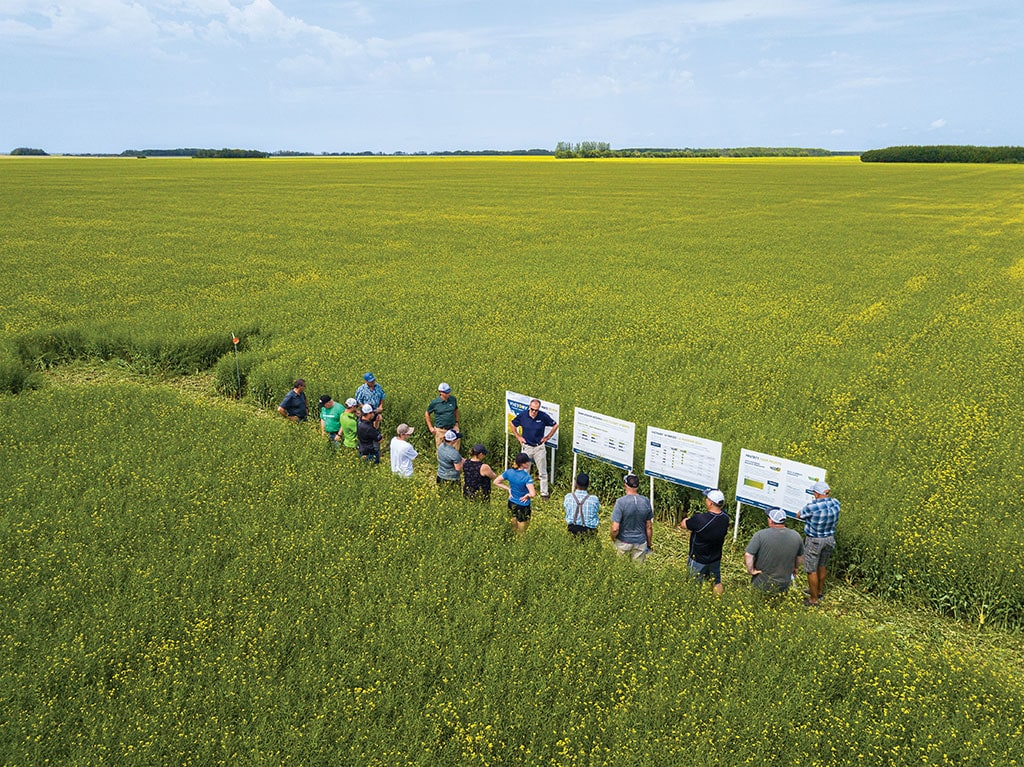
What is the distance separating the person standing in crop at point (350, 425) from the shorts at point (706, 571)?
6.74m

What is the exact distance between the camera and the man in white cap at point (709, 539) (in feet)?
29.5

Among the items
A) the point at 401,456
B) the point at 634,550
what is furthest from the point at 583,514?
the point at 401,456

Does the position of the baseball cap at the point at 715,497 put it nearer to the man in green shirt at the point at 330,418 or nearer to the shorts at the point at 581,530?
the shorts at the point at 581,530

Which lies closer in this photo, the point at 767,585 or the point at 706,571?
the point at 767,585

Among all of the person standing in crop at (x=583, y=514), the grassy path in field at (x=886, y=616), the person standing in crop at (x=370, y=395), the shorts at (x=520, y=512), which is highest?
the person standing in crop at (x=370, y=395)

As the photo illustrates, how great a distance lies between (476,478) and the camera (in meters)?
11.0

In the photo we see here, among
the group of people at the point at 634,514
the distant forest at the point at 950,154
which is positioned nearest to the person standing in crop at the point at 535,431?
the group of people at the point at 634,514

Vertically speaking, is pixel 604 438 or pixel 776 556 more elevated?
pixel 604 438

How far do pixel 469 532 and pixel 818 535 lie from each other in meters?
4.95

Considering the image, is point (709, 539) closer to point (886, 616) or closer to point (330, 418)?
point (886, 616)

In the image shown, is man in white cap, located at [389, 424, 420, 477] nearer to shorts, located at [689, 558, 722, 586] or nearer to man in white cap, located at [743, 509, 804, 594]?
shorts, located at [689, 558, 722, 586]

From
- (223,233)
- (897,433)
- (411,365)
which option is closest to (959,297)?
(897,433)

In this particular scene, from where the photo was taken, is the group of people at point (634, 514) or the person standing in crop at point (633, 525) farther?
the person standing in crop at point (633, 525)

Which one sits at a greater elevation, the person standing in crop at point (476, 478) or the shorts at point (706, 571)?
the person standing in crop at point (476, 478)
